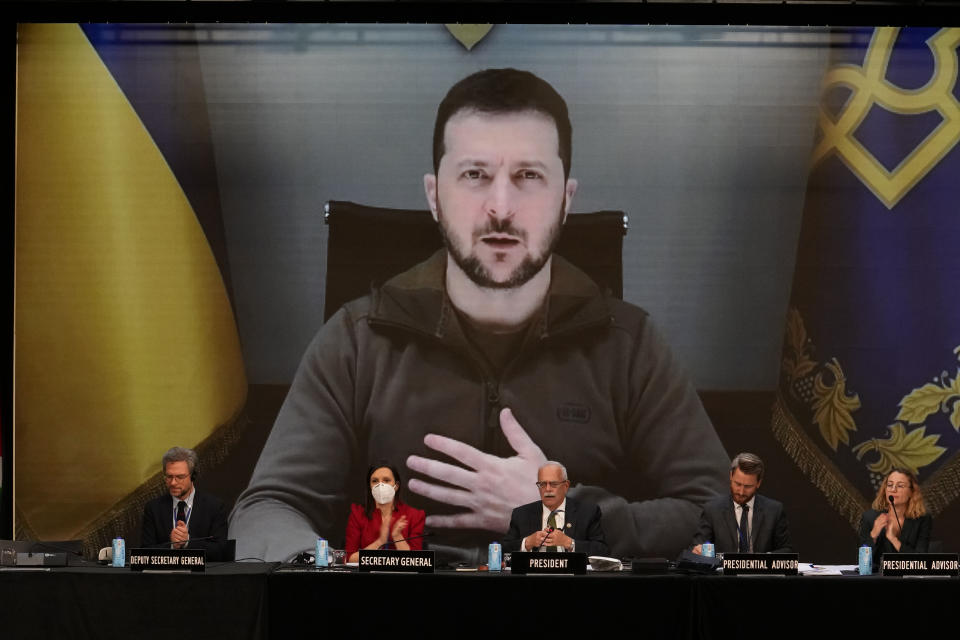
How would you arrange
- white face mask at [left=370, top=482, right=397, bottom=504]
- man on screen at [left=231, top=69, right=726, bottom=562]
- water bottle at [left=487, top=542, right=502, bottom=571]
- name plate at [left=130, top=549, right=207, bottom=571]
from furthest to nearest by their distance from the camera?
man on screen at [left=231, top=69, right=726, bottom=562]
white face mask at [left=370, top=482, right=397, bottom=504]
water bottle at [left=487, top=542, right=502, bottom=571]
name plate at [left=130, top=549, right=207, bottom=571]

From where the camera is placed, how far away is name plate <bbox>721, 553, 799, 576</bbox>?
407 cm

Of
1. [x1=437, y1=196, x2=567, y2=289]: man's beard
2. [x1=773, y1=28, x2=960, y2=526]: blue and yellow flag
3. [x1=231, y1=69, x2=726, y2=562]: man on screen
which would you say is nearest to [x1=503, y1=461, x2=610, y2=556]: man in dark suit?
[x1=231, y1=69, x2=726, y2=562]: man on screen

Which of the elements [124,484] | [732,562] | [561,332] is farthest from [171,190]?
[732,562]

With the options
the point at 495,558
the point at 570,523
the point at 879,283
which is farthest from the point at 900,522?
the point at 879,283

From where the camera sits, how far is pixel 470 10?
6.45 meters

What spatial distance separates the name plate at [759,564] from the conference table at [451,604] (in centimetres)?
7

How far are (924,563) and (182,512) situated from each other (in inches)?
110

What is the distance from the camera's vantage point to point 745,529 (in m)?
4.91

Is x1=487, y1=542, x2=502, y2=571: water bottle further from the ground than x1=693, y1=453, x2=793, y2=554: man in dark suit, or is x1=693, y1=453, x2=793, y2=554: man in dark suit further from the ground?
x1=693, y1=453, x2=793, y2=554: man in dark suit

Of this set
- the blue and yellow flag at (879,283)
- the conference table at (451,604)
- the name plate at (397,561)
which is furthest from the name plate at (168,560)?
the blue and yellow flag at (879,283)

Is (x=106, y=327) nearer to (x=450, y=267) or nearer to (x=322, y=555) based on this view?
(x=450, y=267)

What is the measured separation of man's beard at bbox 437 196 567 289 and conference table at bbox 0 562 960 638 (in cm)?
264

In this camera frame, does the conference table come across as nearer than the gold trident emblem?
Yes

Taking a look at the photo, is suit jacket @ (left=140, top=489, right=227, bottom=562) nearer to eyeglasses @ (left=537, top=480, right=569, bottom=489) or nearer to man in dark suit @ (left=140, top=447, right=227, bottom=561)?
man in dark suit @ (left=140, top=447, right=227, bottom=561)
